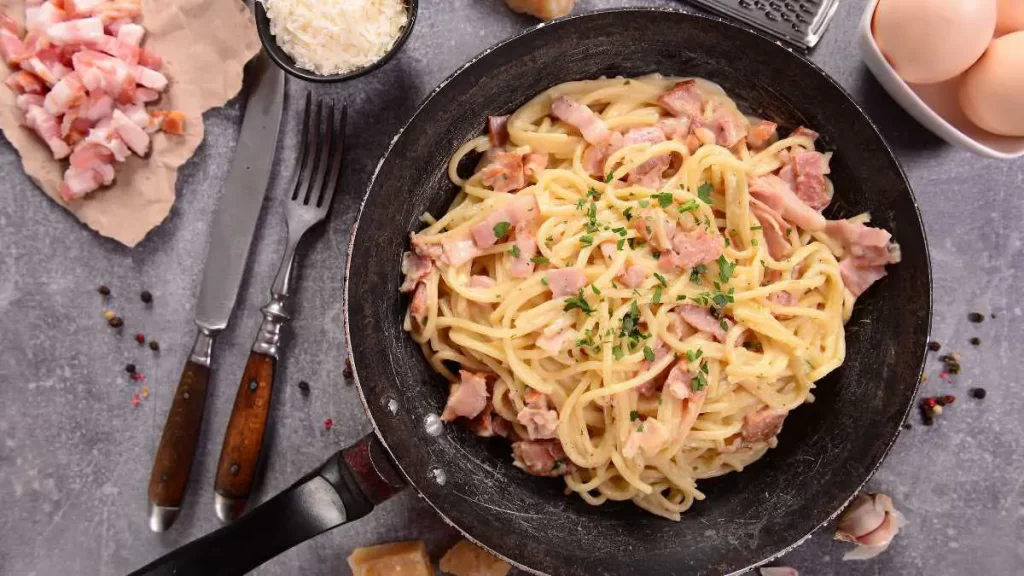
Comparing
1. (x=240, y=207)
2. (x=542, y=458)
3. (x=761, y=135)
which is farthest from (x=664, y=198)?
(x=240, y=207)

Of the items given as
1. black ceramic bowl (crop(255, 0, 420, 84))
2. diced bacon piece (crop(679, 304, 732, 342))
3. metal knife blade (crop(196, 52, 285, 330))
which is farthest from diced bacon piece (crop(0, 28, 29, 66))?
diced bacon piece (crop(679, 304, 732, 342))

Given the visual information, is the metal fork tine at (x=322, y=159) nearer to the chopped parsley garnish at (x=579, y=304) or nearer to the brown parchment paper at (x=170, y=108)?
the brown parchment paper at (x=170, y=108)

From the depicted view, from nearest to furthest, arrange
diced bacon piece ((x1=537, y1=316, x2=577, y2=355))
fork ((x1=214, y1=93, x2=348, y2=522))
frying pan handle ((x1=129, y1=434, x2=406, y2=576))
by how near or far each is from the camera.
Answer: frying pan handle ((x1=129, y1=434, x2=406, y2=576)), diced bacon piece ((x1=537, y1=316, x2=577, y2=355)), fork ((x1=214, y1=93, x2=348, y2=522))

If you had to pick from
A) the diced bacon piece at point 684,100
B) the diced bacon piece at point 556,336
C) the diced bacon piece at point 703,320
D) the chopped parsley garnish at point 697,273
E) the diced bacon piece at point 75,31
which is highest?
the diced bacon piece at point 684,100

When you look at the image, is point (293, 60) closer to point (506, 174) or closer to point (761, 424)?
point (506, 174)

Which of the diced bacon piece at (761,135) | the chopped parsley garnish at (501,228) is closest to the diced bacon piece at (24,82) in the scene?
the chopped parsley garnish at (501,228)

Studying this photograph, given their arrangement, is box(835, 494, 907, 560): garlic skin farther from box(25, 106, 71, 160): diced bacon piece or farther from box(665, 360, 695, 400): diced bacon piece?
box(25, 106, 71, 160): diced bacon piece

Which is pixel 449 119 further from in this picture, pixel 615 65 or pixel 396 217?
pixel 615 65
